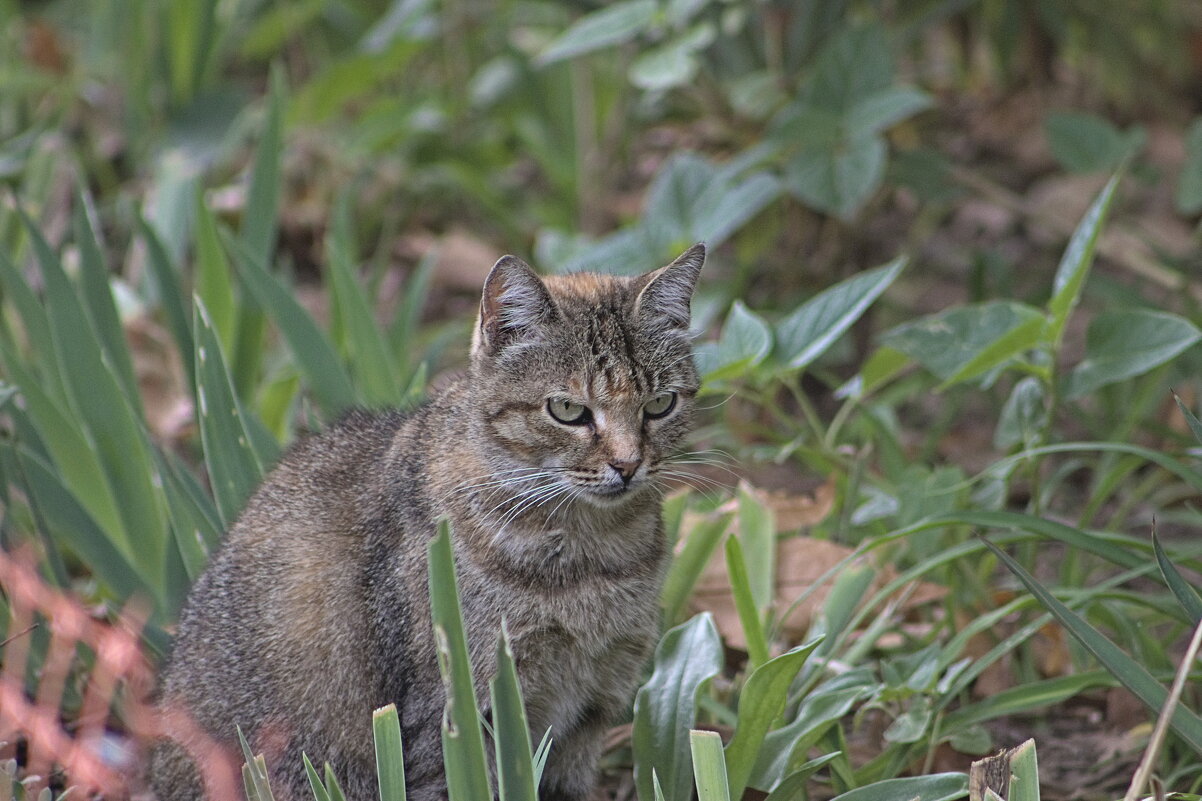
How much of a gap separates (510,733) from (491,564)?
59 cm

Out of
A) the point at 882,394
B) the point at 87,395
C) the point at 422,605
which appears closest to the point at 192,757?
the point at 422,605

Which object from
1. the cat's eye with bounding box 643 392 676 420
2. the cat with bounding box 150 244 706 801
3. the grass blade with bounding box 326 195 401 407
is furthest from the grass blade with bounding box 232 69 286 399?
the cat's eye with bounding box 643 392 676 420

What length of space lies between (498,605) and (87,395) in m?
1.12

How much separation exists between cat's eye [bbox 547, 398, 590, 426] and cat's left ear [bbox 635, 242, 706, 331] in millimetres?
208

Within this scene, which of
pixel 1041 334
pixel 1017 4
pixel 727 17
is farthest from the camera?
pixel 1017 4

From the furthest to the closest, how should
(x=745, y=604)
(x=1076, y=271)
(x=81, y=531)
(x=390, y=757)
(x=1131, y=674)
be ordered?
(x=81, y=531)
(x=1076, y=271)
(x=745, y=604)
(x=1131, y=674)
(x=390, y=757)

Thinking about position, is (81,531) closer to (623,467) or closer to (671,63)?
(623,467)

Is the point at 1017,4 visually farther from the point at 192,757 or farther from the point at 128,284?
the point at 192,757

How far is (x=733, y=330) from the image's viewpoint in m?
Result: 2.74

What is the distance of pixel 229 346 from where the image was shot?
3416 mm

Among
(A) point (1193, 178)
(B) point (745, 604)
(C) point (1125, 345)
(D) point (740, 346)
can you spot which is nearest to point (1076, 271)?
(C) point (1125, 345)

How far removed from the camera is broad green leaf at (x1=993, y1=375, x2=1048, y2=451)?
2.79 m

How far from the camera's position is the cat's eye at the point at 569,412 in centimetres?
221

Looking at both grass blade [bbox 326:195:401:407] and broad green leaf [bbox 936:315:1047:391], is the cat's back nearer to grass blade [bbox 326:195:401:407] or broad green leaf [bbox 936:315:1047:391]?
grass blade [bbox 326:195:401:407]
